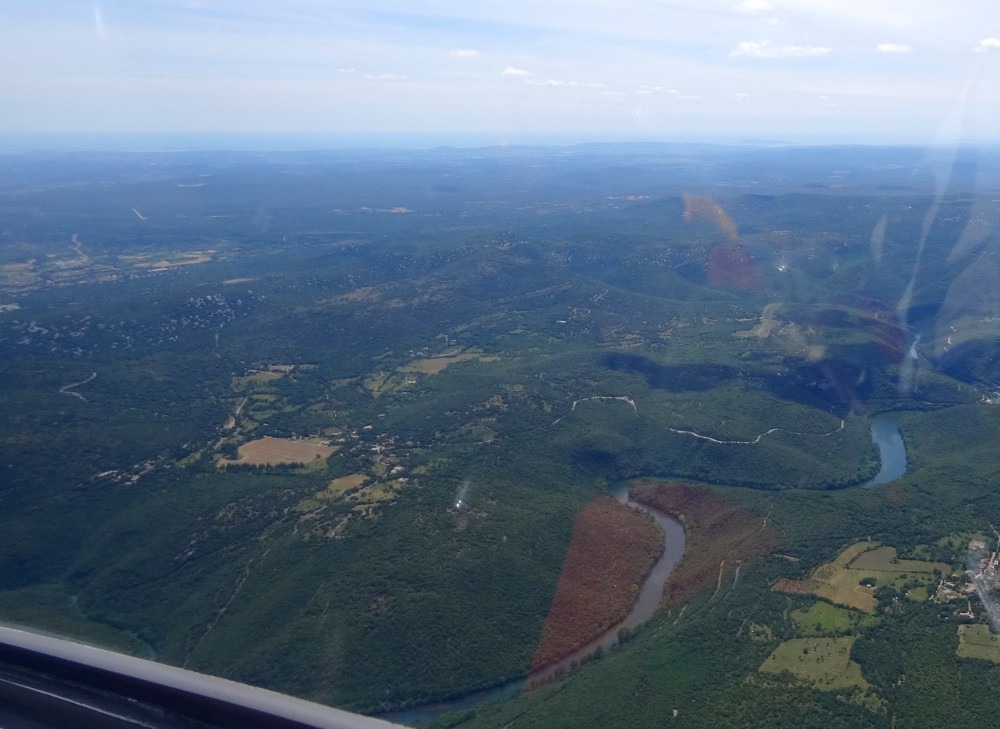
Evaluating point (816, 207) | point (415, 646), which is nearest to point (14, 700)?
point (415, 646)

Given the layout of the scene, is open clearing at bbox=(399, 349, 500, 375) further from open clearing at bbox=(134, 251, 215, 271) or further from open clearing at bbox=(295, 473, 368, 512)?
open clearing at bbox=(134, 251, 215, 271)

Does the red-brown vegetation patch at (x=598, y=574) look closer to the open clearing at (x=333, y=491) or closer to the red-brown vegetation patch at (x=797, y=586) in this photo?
the red-brown vegetation patch at (x=797, y=586)

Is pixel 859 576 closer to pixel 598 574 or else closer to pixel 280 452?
pixel 598 574

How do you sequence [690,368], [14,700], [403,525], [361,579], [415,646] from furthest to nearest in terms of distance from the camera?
[690,368] < [403,525] < [361,579] < [415,646] < [14,700]

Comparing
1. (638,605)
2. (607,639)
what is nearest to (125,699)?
(607,639)

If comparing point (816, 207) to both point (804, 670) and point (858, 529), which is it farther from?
point (804, 670)
